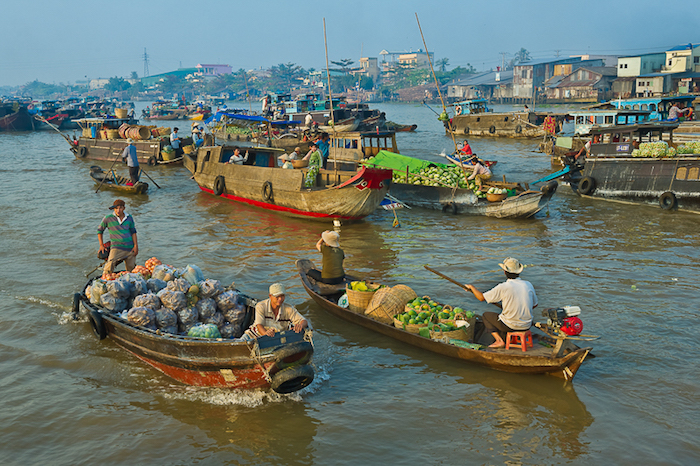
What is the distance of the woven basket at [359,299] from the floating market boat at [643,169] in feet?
40.1

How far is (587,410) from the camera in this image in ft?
21.2

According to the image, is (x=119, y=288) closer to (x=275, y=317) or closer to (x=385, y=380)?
(x=275, y=317)

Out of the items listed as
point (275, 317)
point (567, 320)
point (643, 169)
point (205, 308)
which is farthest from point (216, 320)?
point (643, 169)

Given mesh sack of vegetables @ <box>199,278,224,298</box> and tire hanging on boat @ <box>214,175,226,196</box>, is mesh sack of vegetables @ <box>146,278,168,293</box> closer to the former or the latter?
mesh sack of vegetables @ <box>199,278,224,298</box>

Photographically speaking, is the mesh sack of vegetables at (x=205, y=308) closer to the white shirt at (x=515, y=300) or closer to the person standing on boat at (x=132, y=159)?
the white shirt at (x=515, y=300)

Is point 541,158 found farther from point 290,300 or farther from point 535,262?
point 290,300

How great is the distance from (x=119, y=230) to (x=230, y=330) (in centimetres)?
321

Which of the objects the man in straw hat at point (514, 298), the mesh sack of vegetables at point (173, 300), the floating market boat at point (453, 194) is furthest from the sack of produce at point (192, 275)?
the floating market boat at point (453, 194)

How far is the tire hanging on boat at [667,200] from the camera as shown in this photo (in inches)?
639

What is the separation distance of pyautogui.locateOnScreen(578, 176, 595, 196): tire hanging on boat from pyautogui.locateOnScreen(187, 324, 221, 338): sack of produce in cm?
1541

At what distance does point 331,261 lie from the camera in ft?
30.4

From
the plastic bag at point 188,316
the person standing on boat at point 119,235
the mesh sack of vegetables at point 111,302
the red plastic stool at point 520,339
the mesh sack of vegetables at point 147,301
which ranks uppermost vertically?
the person standing on boat at point 119,235

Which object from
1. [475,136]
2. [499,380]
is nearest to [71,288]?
[499,380]

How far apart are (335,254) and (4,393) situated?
511 cm
